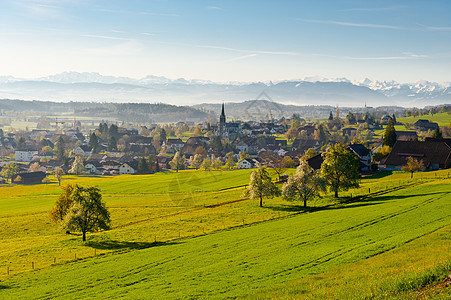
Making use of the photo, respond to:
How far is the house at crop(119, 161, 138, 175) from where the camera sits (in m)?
144

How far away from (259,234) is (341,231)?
7.75 m

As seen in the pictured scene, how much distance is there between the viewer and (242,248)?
33.2m

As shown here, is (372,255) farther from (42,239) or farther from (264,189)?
(42,239)

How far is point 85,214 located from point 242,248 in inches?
782

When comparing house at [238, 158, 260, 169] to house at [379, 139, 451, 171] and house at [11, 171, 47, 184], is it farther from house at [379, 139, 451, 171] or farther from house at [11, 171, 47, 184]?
house at [11, 171, 47, 184]

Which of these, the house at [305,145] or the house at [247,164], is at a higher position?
the house at [305,145]

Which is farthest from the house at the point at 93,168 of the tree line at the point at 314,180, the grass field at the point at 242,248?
the tree line at the point at 314,180

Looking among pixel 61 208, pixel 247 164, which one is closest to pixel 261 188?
pixel 61 208

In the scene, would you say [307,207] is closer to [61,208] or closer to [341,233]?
[341,233]

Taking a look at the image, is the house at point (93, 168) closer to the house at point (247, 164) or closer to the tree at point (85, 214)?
the house at point (247, 164)

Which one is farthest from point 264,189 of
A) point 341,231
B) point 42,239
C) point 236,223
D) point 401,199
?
point 42,239

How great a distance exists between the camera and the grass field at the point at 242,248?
23031 mm

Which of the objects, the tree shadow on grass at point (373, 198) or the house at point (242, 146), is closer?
the tree shadow on grass at point (373, 198)

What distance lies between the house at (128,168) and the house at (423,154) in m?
89.5
